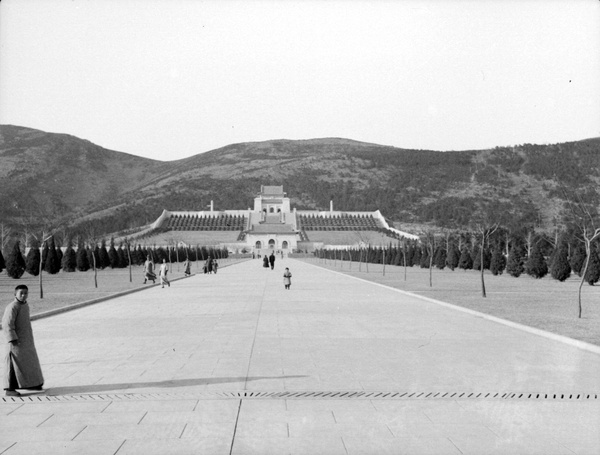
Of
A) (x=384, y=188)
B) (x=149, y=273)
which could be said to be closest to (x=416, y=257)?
(x=149, y=273)

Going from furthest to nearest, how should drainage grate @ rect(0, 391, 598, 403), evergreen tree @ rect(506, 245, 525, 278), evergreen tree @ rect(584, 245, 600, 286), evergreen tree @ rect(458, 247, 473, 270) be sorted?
1. evergreen tree @ rect(458, 247, 473, 270)
2. evergreen tree @ rect(506, 245, 525, 278)
3. evergreen tree @ rect(584, 245, 600, 286)
4. drainage grate @ rect(0, 391, 598, 403)

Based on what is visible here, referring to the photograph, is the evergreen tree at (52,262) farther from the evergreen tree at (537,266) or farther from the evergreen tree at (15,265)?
the evergreen tree at (537,266)

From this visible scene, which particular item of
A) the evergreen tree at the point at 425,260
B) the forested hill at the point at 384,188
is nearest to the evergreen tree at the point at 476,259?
the evergreen tree at the point at 425,260

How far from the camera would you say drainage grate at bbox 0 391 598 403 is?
6082 millimetres

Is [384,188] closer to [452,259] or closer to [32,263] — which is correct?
[452,259]

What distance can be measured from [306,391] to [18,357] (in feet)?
9.17

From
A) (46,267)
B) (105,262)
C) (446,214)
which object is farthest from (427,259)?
(446,214)

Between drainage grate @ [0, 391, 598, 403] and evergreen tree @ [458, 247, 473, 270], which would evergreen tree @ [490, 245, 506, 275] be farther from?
drainage grate @ [0, 391, 598, 403]

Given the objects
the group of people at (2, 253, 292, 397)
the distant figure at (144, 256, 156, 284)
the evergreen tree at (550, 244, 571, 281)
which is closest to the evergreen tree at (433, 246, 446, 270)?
the evergreen tree at (550, 244, 571, 281)

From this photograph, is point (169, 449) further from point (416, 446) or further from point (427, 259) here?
point (427, 259)

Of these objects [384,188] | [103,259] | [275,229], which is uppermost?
[384,188]

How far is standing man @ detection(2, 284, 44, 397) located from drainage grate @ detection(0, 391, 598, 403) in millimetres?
127

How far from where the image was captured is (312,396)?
20.2 ft

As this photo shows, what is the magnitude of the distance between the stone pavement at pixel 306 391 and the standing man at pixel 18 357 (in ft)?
0.49
